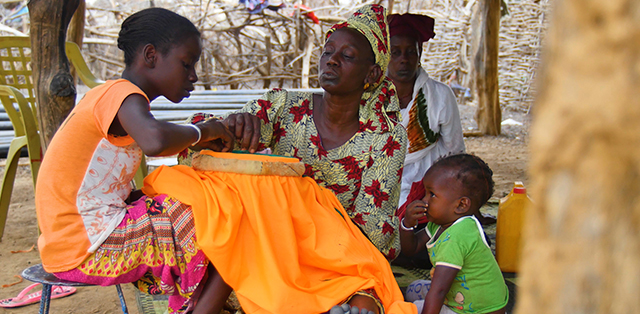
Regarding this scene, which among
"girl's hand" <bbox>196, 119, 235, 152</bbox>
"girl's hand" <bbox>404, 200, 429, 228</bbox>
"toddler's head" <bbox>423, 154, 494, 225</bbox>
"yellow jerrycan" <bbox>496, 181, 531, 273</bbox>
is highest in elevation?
"girl's hand" <bbox>196, 119, 235, 152</bbox>

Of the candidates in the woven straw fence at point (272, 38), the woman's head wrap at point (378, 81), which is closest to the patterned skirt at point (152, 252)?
the woman's head wrap at point (378, 81)

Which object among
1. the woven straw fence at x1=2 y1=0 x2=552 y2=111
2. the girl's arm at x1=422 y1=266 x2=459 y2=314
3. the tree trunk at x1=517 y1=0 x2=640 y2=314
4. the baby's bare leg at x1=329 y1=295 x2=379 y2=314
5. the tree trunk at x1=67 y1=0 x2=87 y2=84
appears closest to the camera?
the tree trunk at x1=517 y1=0 x2=640 y2=314

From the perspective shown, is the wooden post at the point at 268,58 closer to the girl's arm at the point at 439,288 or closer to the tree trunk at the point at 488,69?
the tree trunk at the point at 488,69

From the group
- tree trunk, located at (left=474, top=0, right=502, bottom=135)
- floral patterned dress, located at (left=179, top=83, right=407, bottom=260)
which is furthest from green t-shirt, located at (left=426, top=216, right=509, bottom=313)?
tree trunk, located at (left=474, top=0, right=502, bottom=135)

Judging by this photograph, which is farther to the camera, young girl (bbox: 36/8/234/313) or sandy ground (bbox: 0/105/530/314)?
sandy ground (bbox: 0/105/530/314)

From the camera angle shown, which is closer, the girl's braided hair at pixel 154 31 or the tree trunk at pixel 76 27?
the girl's braided hair at pixel 154 31

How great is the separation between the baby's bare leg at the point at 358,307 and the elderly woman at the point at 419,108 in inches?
60.5

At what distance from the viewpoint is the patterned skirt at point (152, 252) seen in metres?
1.50

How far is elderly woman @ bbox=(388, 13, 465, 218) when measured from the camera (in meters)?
3.18

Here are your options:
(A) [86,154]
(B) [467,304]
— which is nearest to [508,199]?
(B) [467,304]

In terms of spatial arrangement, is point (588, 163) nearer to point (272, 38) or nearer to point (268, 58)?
point (268, 58)

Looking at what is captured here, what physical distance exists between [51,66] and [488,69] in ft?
20.4

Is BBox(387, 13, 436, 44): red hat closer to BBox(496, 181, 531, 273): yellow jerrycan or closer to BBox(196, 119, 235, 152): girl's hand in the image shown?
BBox(496, 181, 531, 273): yellow jerrycan

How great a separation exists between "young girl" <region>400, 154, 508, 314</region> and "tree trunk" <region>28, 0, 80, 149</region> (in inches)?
77.1
